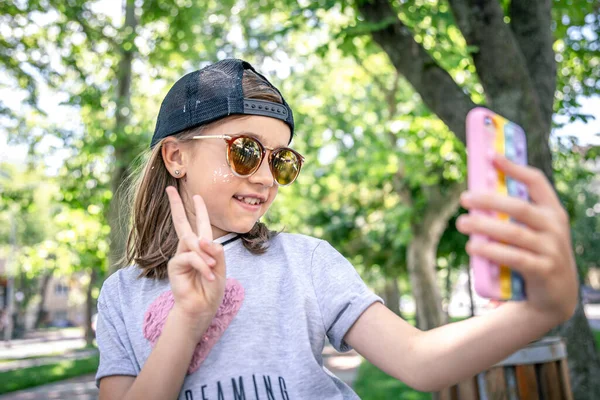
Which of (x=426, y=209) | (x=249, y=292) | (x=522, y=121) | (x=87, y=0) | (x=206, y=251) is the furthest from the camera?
(x=426, y=209)

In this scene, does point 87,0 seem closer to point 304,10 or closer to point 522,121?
point 304,10

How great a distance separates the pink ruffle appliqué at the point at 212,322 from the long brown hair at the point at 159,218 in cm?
14

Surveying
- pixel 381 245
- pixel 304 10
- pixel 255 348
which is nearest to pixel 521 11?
pixel 304 10

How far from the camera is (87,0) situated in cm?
1130

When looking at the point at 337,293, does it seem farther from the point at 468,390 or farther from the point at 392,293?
the point at 392,293

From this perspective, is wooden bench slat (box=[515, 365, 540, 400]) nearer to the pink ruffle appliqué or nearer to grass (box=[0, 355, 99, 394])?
the pink ruffle appliqué

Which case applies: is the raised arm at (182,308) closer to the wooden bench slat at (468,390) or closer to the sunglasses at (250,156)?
the sunglasses at (250,156)

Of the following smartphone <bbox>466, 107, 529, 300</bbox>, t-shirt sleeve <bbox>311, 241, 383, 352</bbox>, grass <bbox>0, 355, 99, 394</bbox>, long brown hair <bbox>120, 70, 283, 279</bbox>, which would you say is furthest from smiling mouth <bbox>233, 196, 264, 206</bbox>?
grass <bbox>0, 355, 99, 394</bbox>

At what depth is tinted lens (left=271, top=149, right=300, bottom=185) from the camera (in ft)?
5.94

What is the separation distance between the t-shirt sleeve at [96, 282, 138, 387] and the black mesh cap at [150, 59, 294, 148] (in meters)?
0.57

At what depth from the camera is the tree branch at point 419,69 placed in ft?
17.0

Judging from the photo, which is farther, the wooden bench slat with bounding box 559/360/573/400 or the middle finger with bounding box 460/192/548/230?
the wooden bench slat with bounding box 559/360/573/400

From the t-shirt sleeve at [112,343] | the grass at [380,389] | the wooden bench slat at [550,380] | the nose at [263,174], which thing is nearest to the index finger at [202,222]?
the nose at [263,174]

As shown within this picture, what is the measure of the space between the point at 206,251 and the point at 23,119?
468 inches
